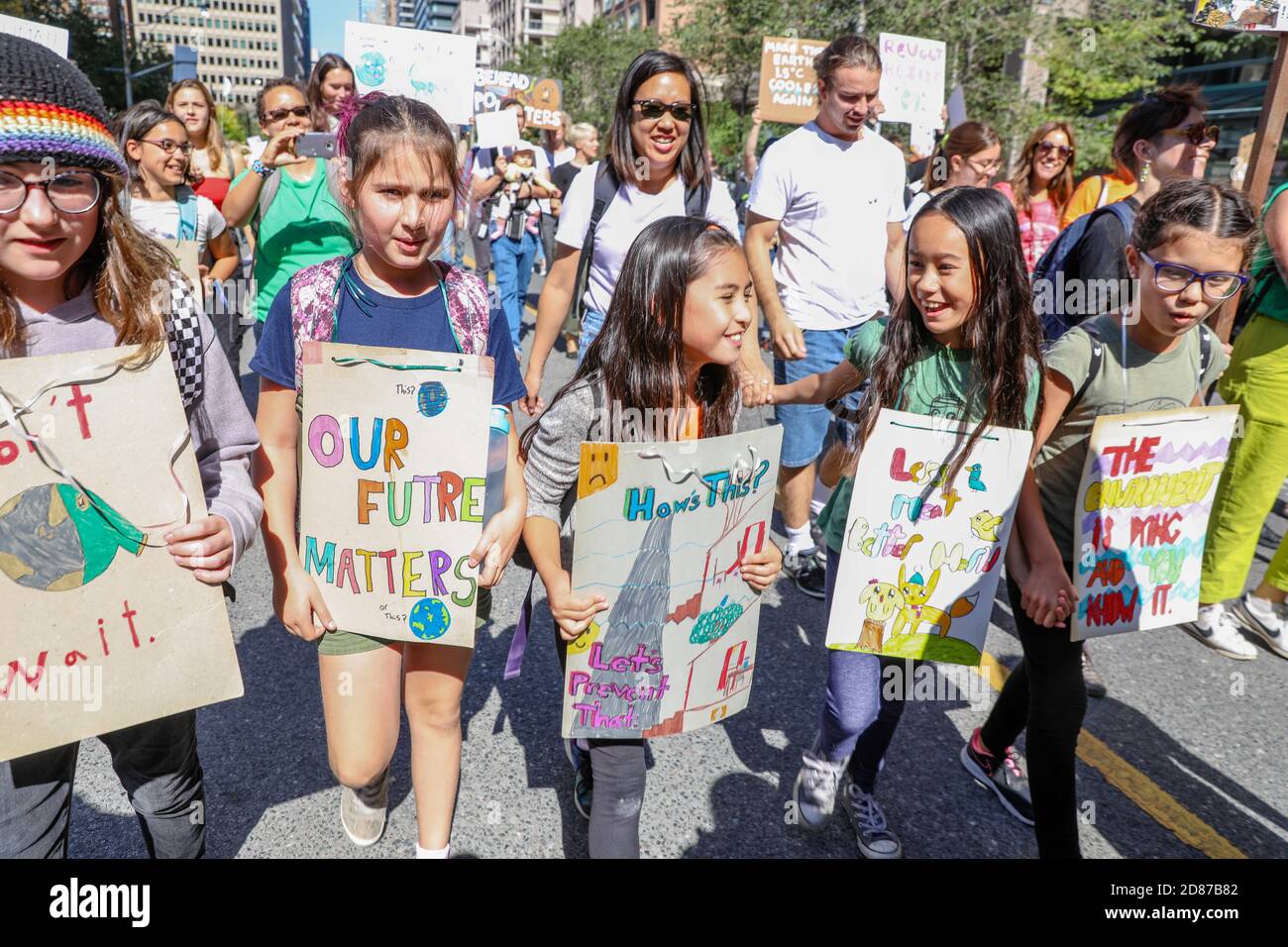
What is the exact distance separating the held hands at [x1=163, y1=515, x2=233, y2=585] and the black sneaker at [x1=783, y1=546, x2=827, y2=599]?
286cm

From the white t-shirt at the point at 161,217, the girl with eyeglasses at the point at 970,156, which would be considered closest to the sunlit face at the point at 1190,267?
the girl with eyeglasses at the point at 970,156

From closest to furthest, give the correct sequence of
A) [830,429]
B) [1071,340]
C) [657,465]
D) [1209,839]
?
[657,465] < [1071,340] < [1209,839] < [830,429]

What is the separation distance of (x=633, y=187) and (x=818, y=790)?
229 centimetres

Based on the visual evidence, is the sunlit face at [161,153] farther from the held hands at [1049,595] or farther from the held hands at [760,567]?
the held hands at [1049,595]

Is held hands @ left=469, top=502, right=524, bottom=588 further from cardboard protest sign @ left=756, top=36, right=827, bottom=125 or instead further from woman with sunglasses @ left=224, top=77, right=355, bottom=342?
cardboard protest sign @ left=756, top=36, right=827, bottom=125

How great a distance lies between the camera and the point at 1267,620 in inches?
153

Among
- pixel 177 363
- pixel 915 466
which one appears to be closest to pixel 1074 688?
pixel 915 466

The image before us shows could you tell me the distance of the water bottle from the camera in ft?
6.55

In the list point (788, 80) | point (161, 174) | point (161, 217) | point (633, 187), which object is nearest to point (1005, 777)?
point (633, 187)

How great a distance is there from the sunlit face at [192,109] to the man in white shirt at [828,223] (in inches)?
142

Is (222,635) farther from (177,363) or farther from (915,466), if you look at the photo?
(915,466)

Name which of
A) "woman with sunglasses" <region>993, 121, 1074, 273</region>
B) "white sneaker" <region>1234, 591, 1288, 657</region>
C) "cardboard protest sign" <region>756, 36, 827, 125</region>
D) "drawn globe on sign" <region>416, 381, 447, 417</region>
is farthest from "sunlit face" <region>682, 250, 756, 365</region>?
"cardboard protest sign" <region>756, 36, 827, 125</region>

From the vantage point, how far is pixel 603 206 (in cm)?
346

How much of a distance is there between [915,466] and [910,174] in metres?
6.63
